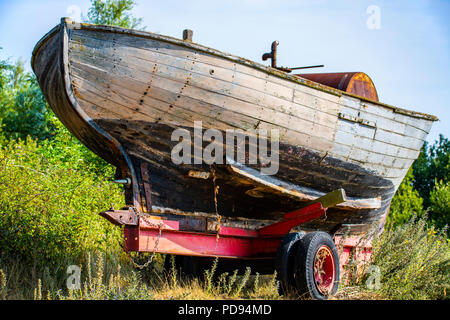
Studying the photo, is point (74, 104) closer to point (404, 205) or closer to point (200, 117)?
point (200, 117)

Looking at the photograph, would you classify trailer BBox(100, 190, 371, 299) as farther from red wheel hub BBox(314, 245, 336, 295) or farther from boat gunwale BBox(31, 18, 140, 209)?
boat gunwale BBox(31, 18, 140, 209)

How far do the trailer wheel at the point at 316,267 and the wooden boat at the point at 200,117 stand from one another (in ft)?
2.16

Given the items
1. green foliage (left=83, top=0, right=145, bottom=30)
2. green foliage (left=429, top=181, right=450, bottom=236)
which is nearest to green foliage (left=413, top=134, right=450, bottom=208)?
green foliage (left=429, top=181, right=450, bottom=236)

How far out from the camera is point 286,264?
4340 millimetres

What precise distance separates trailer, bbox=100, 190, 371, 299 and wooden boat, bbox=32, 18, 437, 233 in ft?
0.46

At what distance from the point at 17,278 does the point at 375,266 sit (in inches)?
167

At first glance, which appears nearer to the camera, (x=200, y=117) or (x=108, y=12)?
(x=200, y=117)

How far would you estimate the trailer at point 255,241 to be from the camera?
4.21 meters
